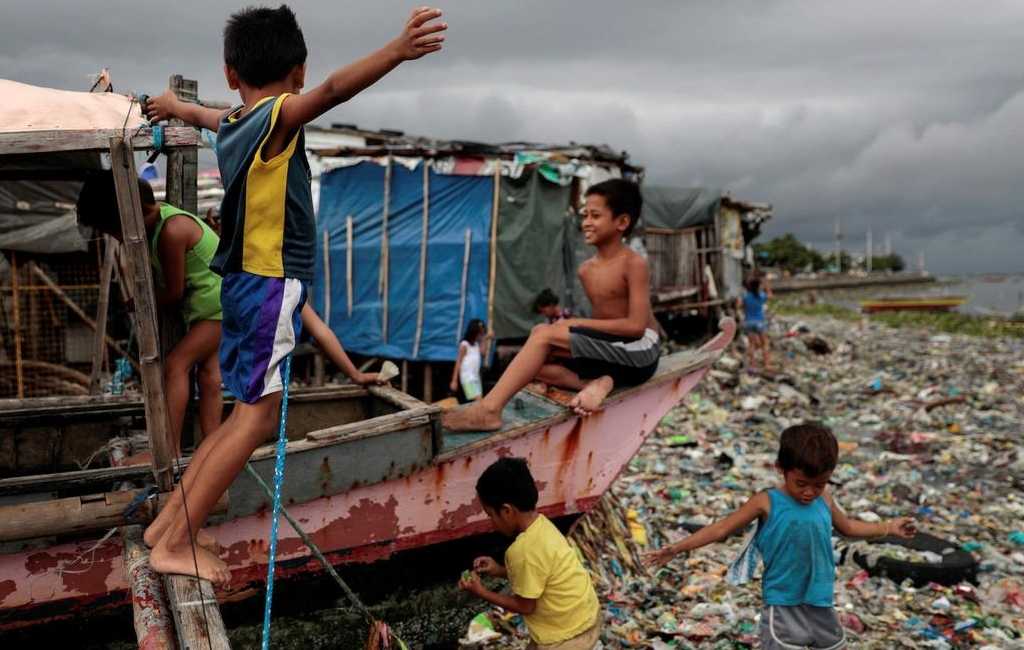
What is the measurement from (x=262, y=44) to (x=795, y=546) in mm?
2458

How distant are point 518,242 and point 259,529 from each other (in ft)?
23.9

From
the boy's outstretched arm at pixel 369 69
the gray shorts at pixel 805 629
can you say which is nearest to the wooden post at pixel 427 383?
the gray shorts at pixel 805 629

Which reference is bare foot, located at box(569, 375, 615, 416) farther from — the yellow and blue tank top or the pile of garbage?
the yellow and blue tank top

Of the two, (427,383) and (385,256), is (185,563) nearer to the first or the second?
(427,383)

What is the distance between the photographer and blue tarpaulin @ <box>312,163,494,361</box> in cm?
1002

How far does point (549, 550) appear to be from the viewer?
272cm

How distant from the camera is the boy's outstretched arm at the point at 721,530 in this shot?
2719 millimetres

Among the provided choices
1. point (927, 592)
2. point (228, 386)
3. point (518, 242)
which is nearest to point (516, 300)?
point (518, 242)

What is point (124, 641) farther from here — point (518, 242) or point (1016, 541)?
point (518, 242)

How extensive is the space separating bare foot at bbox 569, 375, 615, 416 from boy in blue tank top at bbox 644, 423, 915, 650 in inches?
46.9

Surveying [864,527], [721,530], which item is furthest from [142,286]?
[864,527]

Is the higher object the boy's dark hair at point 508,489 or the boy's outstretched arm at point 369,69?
the boy's outstretched arm at point 369,69

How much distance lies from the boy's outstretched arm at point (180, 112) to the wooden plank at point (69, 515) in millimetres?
1260

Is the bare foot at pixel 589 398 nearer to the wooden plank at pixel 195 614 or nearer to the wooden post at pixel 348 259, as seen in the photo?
the wooden plank at pixel 195 614
